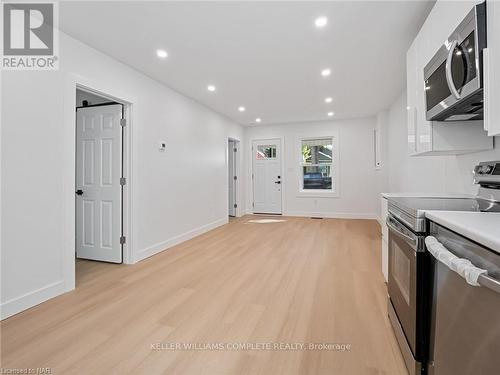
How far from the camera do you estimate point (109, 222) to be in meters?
3.22

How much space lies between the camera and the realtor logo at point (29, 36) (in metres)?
2.04

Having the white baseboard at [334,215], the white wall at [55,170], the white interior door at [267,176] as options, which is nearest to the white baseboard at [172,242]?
the white wall at [55,170]

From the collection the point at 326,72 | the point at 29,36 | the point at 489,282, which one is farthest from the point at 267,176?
the point at 489,282

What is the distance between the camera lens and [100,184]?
3254mm

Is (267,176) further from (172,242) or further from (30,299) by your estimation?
(30,299)

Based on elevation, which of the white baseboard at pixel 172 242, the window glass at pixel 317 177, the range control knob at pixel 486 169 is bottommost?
the white baseboard at pixel 172 242

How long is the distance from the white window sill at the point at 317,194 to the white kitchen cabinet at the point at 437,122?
4.46m


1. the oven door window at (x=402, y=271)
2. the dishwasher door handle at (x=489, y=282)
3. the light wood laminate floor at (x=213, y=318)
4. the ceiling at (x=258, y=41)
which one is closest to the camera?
the dishwasher door handle at (x=489, y=282)

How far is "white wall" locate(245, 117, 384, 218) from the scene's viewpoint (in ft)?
20.1

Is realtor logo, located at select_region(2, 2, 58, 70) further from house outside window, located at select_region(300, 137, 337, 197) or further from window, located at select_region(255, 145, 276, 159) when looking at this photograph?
house outside window, located at select_region(300, 137, 337, 197)

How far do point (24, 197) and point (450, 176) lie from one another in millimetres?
3864

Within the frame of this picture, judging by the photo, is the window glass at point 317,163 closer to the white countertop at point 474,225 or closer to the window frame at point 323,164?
the window frame at point 323,164

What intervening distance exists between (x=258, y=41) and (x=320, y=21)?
66cm

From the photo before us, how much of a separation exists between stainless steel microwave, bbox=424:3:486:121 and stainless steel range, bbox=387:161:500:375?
0.41 metres
